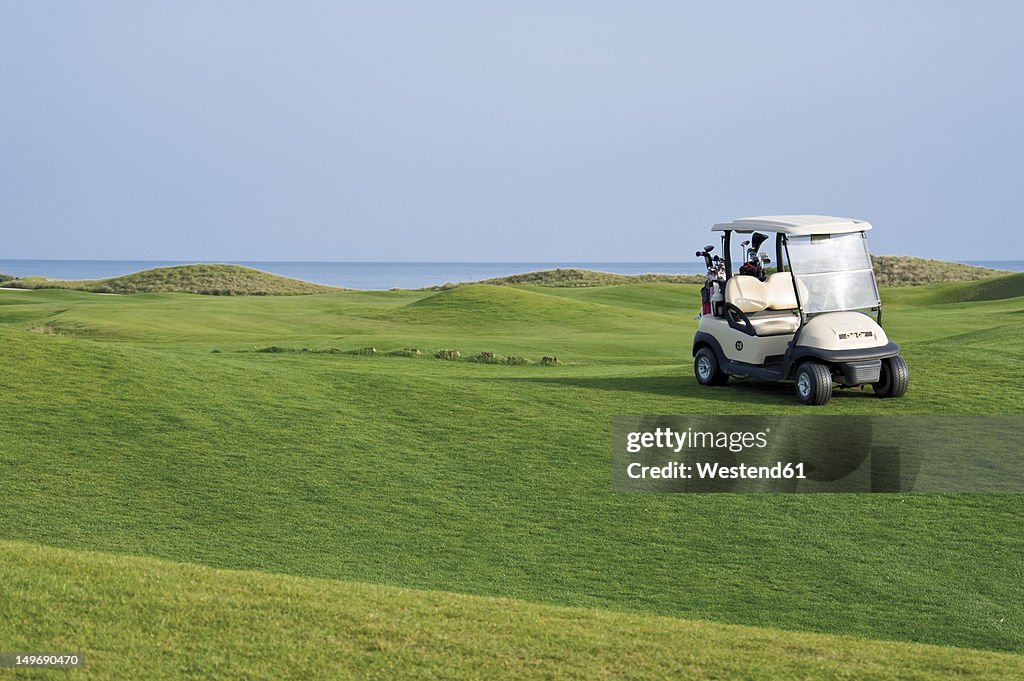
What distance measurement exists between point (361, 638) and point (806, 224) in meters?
9.93

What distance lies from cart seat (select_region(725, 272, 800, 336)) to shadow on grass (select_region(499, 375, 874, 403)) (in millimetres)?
1095

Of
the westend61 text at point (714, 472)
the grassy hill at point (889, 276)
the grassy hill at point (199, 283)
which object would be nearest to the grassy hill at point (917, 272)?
the grassy hill at point (889, 276)

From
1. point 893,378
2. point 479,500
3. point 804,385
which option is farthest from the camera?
point 893,378

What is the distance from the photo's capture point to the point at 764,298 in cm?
1510

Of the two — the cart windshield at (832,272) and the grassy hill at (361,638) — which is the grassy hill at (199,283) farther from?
the grassy hill at (361,638)

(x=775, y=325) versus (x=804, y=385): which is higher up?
(x=775, y=325)

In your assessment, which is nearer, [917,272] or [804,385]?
[804,385]

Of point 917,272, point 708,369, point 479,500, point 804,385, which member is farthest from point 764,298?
point 917,272

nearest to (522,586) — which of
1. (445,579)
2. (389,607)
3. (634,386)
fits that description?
(445,579)

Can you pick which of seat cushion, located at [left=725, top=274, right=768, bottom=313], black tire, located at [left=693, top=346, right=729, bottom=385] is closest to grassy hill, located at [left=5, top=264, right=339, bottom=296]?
black tire, located at [left=693, top=346, right=729, bottom=385]

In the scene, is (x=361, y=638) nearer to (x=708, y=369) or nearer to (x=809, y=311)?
(x=809, y=311)

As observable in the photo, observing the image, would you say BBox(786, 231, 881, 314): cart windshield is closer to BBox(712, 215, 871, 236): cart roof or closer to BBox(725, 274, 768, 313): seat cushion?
BBox(712, 215, 871, 236): cart roof

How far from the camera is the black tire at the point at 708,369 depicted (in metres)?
15.8

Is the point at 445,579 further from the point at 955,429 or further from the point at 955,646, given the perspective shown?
the point at 955,429
